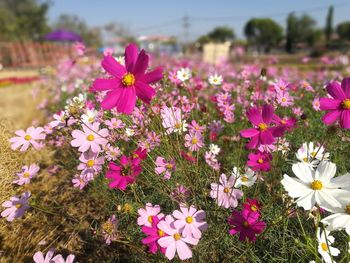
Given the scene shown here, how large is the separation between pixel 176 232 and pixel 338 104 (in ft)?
2.36

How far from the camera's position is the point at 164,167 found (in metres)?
1.58

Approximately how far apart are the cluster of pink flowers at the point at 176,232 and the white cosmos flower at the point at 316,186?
348mm

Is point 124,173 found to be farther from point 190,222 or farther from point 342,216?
point 342,216

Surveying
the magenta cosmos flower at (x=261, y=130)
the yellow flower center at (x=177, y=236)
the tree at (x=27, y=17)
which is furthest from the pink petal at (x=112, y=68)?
the tree at (x=27, y=17)

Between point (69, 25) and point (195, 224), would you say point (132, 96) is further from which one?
point (69, 25)

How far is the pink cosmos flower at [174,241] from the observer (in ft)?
3.82

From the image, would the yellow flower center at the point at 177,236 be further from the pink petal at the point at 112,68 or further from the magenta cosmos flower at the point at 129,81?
the pink petal at the point at 112,68

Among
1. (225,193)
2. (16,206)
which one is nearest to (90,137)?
(16,206)

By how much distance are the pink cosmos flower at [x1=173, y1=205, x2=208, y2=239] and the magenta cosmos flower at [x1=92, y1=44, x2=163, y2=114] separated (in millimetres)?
449

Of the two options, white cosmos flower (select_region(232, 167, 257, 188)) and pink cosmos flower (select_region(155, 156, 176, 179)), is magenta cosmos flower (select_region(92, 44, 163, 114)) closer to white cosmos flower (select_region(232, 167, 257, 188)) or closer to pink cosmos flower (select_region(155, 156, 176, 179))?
pink cosmos flower (select_region(155, 156, 176, 179))

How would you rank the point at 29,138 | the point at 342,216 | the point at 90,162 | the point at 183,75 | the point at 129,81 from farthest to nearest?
1. the point at 183,75
2. the point at 29,138
3. the point at 90,162
4. the point at 129,81
5. the point at 342,216

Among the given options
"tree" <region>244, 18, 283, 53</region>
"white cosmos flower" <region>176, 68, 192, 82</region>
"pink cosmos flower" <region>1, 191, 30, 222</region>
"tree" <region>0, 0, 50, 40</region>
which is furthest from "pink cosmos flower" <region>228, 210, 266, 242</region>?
"tree" <region>244, 18, 283, 53</region>

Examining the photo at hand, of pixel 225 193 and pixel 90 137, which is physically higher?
pixel 90 137

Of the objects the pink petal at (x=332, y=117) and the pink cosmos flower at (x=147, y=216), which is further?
the pink cosmos flower at (x=147, y=216)
